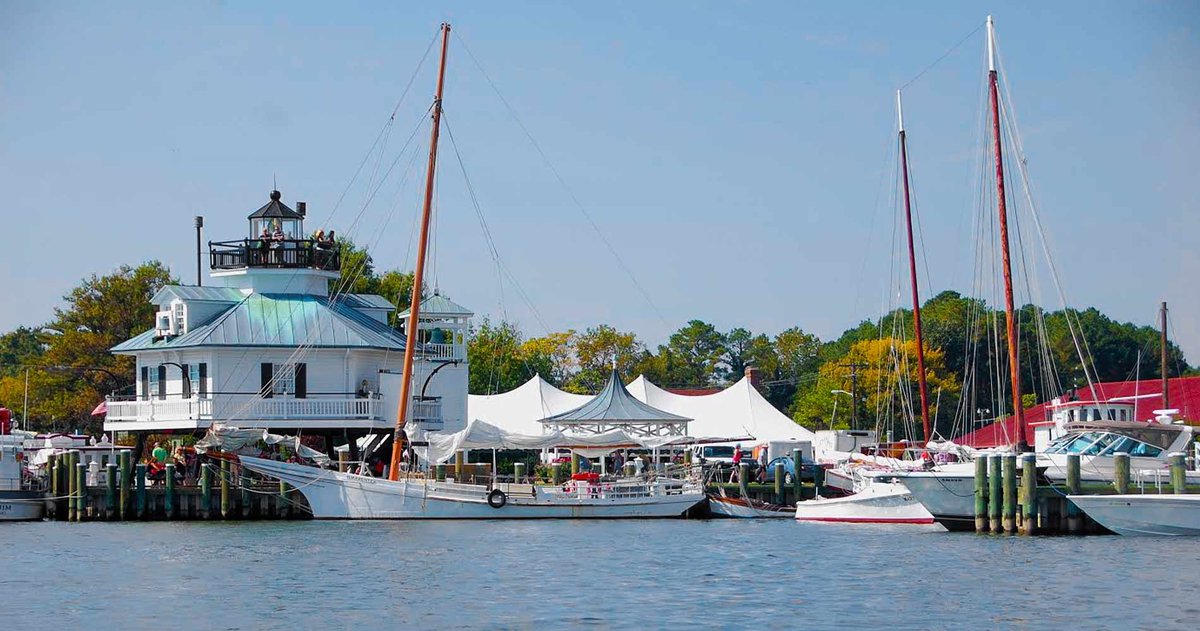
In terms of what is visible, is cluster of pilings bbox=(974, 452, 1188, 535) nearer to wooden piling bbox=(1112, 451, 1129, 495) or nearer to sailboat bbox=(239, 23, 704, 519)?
wooden piling bbox=(1112, 451, 1129, 495)

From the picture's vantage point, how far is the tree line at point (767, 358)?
282 ft

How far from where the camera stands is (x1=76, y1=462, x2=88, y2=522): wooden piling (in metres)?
58.0

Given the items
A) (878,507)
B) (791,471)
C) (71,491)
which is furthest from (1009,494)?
(71,491)

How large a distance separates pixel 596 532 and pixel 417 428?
10689 mm

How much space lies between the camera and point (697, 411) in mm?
80188

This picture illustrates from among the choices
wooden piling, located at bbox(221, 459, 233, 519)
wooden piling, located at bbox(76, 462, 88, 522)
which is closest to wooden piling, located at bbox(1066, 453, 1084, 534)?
wooden piling, located at bbox(221, 459, 233, 519)

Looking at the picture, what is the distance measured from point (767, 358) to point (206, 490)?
95254 mm

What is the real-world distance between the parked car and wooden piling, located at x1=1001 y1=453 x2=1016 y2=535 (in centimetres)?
1368

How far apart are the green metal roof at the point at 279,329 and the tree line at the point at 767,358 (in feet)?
17.7

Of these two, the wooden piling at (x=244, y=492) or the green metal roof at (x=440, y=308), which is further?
the green metal roof at (x=440, y=308)

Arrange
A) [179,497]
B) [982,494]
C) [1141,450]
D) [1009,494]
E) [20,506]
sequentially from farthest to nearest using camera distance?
[20,506], [179,497], [1141,450], [982,494], [1009,494]

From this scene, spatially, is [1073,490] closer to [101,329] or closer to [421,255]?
[421,255]

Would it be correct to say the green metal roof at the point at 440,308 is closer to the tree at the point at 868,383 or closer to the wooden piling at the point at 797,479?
the wooden piling at the point at 797,479

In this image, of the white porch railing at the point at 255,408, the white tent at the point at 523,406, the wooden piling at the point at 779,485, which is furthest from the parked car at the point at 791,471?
the white tent at the point at 523,406
